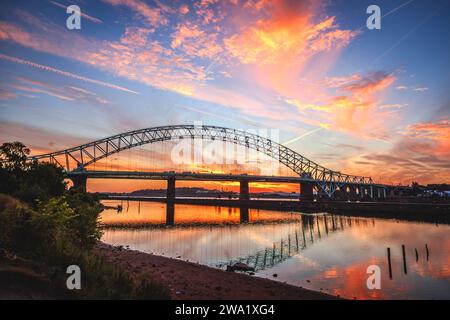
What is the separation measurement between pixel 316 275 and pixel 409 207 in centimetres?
5959

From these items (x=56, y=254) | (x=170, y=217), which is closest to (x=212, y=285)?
(x=56, y=254)

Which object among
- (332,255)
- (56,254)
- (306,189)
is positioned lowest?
(332,255)

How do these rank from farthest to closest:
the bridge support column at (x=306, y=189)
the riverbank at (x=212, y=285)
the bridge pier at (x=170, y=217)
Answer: the bridge support column at (x=306, y=189) < the bridge pier at (x=170, y=217) < the riverbank at (x=212, y=285)

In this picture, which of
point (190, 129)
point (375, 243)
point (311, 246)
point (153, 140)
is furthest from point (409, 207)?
point (153, 140)

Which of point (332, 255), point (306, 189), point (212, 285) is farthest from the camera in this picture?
point (306, 189)

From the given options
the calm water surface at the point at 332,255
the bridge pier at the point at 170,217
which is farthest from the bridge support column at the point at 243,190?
the calm water surface at the point at 332,255

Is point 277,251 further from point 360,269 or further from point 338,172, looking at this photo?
point 338,172

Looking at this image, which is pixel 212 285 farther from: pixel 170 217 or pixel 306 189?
pixel 306 189

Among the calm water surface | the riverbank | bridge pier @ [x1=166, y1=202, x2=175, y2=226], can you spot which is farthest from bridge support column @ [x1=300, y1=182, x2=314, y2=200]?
the riverbank

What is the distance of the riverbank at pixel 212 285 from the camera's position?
1391 cm

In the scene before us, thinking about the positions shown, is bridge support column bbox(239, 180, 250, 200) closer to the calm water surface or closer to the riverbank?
the calm water surface

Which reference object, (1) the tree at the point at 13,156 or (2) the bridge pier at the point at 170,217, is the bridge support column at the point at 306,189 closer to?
(2) the bridge pier at the point at 170,217

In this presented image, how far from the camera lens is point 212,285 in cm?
1572

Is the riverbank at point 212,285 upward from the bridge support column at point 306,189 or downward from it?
downward
